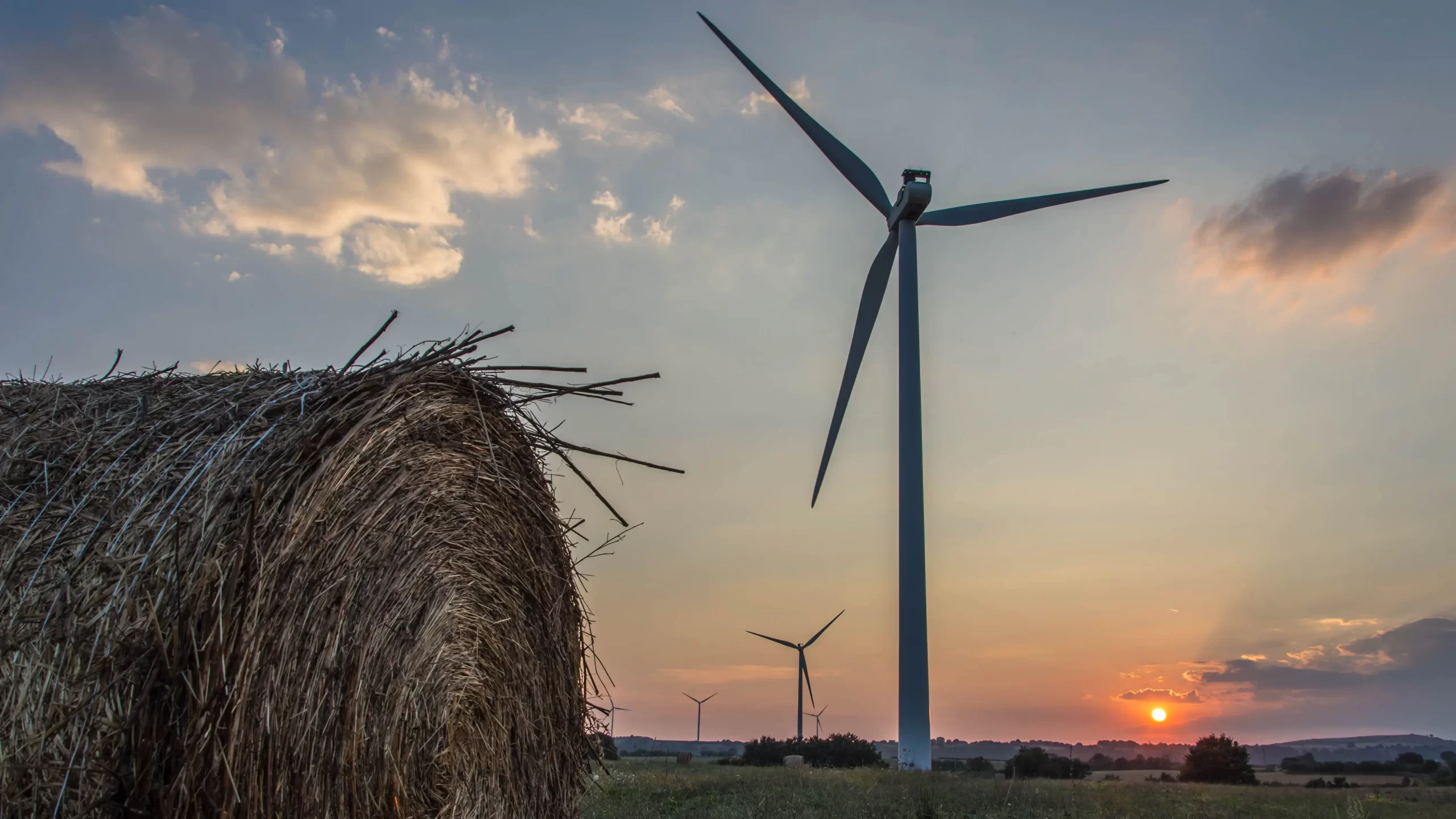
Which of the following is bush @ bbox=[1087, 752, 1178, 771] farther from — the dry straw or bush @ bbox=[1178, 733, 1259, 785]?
the dry straw

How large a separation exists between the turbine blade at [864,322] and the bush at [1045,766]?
30.7ft

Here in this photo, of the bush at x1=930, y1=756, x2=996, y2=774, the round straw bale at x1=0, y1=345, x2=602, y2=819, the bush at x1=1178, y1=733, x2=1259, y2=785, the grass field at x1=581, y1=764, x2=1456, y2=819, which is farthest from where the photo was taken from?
the bush at x1=1178, y1=733, x2=1259, y2=785

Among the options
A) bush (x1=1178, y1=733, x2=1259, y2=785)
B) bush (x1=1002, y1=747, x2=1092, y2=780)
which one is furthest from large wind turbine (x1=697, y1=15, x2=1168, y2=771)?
bush (x1=1178, y1=733, x2=1259, y2=785)

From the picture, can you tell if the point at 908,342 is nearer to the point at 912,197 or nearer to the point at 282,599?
the point at 912,197

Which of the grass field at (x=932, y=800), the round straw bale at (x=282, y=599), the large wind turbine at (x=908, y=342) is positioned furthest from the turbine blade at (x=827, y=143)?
the round straw bale at (x=282, y=599)

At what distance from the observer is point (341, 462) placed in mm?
4824

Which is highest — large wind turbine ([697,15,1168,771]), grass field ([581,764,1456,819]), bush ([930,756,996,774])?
large wind turbine ([697,15,1168,771])

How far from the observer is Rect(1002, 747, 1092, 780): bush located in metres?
27.6

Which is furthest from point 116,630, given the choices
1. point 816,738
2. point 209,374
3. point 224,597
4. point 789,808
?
point 816,738

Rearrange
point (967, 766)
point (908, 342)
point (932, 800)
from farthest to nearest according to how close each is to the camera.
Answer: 1. point (967, 766)
2. point (908, 342)
3. point (932, 800)

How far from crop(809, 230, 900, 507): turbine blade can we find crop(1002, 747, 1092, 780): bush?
9345 millimetres

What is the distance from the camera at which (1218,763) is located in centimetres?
3384

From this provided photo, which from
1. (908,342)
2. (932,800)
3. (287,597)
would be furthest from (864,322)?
(287,597)

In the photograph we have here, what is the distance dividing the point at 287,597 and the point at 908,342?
20199mm
